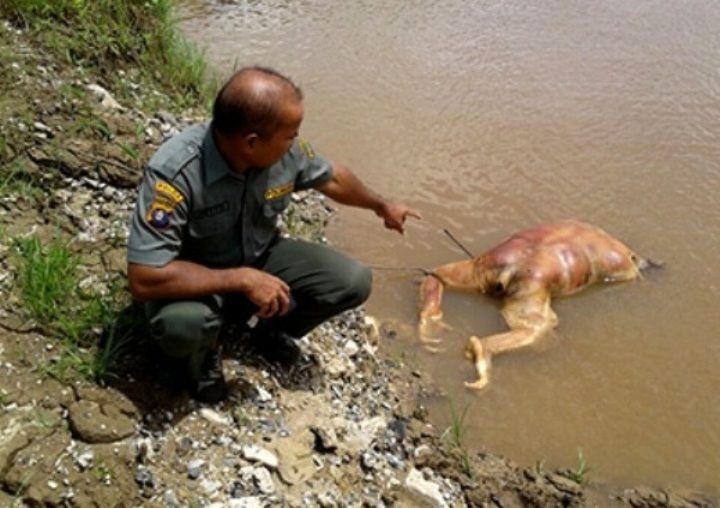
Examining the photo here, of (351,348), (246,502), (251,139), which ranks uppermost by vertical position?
(251,139)

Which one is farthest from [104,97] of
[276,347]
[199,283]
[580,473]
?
[580,473]

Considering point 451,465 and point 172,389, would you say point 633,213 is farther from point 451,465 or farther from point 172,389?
point 172,389

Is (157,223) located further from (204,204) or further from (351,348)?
(351,348)

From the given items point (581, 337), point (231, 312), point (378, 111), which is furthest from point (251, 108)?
point (378, 111)

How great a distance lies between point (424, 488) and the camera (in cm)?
293

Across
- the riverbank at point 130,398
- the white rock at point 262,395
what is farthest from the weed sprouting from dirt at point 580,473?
the white rock at point 262,395

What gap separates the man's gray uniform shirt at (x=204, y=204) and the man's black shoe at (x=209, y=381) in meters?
0.36

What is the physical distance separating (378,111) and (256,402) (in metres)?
3.64

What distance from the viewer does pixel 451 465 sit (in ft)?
10.4

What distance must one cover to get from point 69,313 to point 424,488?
156 centimetres

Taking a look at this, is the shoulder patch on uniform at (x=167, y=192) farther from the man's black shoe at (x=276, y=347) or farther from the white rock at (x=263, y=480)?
the white rock at (x=263, y=480)

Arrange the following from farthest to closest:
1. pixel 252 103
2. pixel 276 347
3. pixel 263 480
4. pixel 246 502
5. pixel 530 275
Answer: pixel 530 275
pixel 276 347
pixel 263 480
pixel 246 502
pixel 252 103

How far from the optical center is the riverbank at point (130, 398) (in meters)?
2.55

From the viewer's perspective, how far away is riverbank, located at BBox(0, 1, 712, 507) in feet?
8.38
